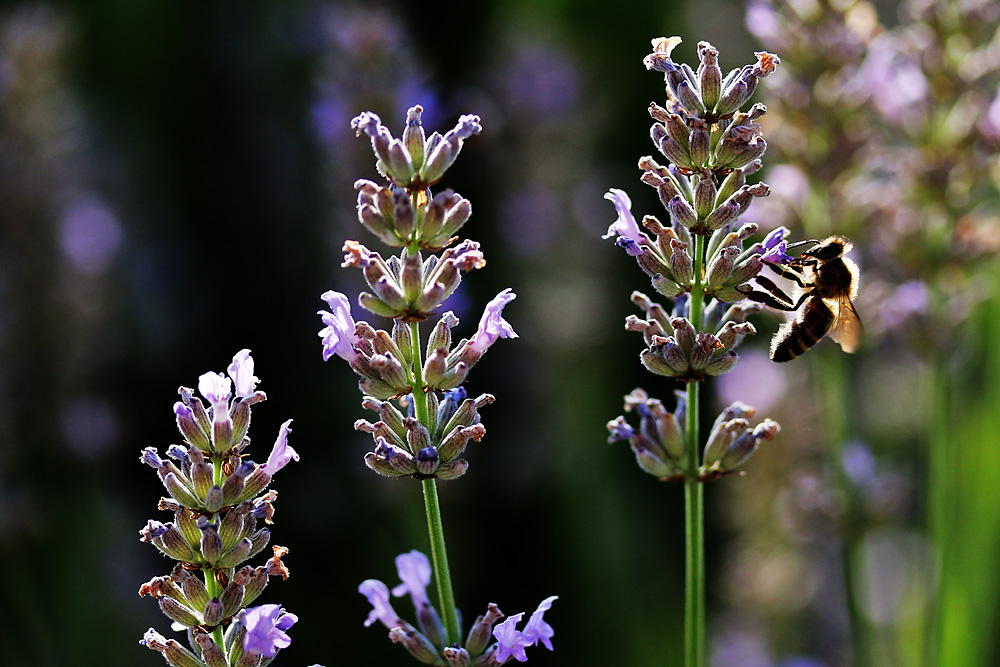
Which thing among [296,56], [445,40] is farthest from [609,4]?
[296,56]

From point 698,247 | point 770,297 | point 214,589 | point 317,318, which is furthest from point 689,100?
point 317,318

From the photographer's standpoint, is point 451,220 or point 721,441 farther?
point 721,441

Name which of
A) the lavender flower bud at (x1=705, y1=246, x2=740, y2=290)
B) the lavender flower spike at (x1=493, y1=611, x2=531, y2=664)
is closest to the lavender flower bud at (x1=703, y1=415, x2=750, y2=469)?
the lavender flower bud at (x1=705, y1=246, x2=740, y2=290)

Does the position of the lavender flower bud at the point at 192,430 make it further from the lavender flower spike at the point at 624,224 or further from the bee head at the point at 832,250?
the bee head at the point at 832,250

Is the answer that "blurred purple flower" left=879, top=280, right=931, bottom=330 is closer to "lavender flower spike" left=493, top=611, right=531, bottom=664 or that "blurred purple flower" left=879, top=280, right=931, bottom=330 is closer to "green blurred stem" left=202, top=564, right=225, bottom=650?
"lavender flower spike" left=493, top=611, right=531, bottom=664

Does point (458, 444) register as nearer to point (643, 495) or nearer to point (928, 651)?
point (928, 651)

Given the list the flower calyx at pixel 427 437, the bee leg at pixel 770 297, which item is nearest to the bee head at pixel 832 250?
the bee leg at pixel 770 297

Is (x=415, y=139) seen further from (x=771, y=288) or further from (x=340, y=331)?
(x=771, y=288)
